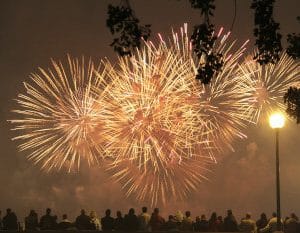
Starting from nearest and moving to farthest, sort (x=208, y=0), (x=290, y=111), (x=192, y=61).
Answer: (x=208, y=0), (x=290, y=111), (x=192, y=61)

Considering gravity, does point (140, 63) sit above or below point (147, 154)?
above

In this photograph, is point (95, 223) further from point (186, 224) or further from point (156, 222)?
point (186, 224)

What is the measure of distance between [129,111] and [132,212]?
9321mm

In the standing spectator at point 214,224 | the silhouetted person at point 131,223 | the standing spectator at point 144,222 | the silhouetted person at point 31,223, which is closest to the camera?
the silhouetted person at point 131,223

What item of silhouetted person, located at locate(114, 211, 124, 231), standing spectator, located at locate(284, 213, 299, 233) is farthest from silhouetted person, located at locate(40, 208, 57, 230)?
standing spectator, located at locate(284, 213, 299, 233)

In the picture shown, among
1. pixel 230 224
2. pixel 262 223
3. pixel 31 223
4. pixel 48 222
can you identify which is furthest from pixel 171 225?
pixel 31 223

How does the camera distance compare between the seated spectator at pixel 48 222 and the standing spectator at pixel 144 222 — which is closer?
the standing spectator at pixel 144 222

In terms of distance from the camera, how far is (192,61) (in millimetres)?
38750

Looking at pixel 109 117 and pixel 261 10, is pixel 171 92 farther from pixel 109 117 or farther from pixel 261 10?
pixel 261 10

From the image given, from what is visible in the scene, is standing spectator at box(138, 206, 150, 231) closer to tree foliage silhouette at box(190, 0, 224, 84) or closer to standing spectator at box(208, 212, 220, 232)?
standing spectator at box(208, 212, 220, 232)

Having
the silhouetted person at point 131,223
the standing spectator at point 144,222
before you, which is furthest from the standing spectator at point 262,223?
the silhouetted person at point 131,223

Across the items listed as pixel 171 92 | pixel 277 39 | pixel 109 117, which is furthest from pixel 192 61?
pixel 277 39

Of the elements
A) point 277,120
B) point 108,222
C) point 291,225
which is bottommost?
point 291,225

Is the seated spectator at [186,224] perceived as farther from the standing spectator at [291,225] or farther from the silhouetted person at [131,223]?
the standing spectator at [291,225]
